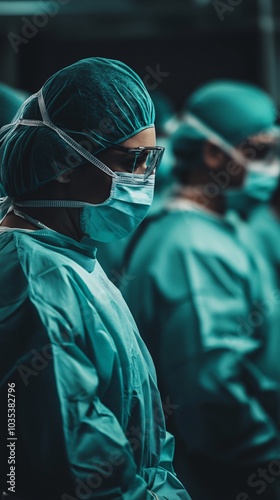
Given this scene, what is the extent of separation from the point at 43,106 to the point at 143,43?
529 centimetres

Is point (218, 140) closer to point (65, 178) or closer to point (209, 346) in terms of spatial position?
point (209, 346)

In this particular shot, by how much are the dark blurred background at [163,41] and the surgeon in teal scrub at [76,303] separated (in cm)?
470

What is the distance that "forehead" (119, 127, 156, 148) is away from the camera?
1.67 meters

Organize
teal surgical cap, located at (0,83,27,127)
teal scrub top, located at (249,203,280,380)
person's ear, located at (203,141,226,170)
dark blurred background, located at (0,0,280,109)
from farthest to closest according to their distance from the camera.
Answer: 1. dark blurred background, located at (0,0,280,109)
2. person's ear, located at (203,141,226,170)
3. teal scrub top, located at (249,203,280,380)
4. teal surgical cap, located at (0,83,27,127)

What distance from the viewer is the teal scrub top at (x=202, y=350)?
288cm

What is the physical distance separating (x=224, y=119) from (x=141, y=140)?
6.62 ft

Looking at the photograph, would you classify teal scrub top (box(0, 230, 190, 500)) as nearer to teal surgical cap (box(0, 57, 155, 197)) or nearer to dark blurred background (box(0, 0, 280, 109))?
teal surgical cap (box(0, 57, 155, 197))

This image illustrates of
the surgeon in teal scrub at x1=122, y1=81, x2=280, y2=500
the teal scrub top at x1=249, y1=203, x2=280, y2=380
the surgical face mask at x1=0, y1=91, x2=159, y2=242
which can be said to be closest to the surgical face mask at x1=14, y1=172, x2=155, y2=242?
the surgical face mask at x1=0, y1=91, x2=159, y2=242

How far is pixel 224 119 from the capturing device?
3648 millimetres

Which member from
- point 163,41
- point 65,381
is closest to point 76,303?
point 65,381

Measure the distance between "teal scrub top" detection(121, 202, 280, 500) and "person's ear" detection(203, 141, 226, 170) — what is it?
1.46 ft

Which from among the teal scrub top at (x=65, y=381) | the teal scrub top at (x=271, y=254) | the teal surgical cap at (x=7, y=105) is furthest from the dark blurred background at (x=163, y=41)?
the teal scrub top at (x=65, y=381)

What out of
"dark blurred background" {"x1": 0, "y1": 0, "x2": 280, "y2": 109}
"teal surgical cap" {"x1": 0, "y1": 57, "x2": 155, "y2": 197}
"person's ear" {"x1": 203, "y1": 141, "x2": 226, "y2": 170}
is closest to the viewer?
"teal surgical cap" {"x1": 0, "y1": 57, "x2": 155, "y2": 197}

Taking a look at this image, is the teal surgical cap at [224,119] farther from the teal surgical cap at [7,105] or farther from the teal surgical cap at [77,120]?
the teal surgical cap at [77,120]
